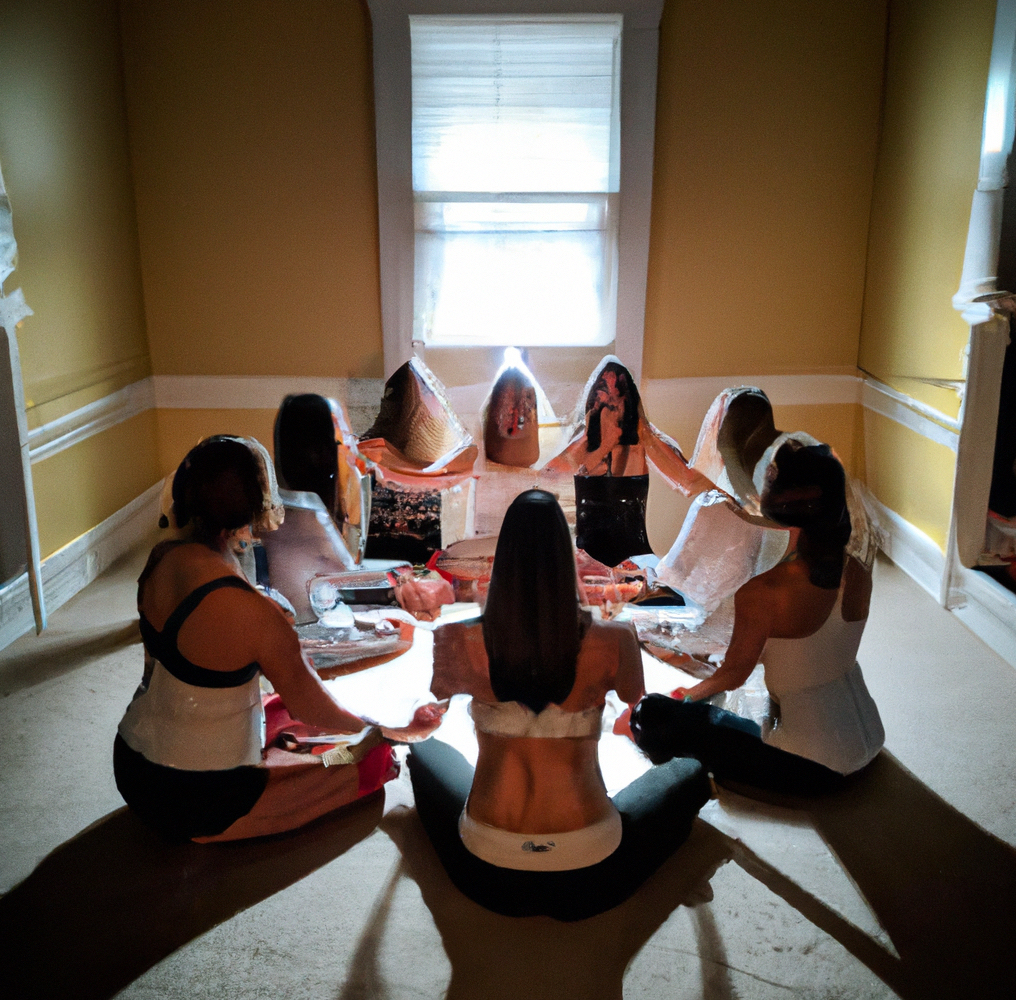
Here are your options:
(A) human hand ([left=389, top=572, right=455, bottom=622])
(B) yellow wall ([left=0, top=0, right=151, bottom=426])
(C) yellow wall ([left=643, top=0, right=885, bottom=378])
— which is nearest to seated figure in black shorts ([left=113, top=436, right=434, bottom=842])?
(A) human hand ([left=389, top=572, right=455, bottom=622])

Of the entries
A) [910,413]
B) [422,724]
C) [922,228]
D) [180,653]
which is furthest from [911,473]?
[180,653]

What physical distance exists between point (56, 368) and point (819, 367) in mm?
3643

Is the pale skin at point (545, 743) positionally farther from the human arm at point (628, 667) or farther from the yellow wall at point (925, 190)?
the yellow wall at point (925, 190)

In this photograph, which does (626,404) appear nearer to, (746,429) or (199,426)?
(746,429)

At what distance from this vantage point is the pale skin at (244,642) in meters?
2.08

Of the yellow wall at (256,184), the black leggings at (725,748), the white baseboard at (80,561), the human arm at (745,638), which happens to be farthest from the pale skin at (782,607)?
the yellow wall at (256,184)

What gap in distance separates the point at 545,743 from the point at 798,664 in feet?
2.49

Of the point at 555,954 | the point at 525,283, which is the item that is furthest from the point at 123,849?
the point at 525,283

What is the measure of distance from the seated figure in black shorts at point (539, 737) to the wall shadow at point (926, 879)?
22.1 inches

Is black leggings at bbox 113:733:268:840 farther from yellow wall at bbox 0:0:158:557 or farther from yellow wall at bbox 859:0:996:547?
yellow wall at bbox 859:0:996:547

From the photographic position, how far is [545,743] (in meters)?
1.98

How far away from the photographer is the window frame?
4.45 metres

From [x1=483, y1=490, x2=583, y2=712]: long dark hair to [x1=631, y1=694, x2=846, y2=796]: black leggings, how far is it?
2.27 feet

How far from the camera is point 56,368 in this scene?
3820mm
